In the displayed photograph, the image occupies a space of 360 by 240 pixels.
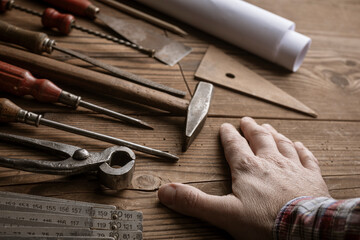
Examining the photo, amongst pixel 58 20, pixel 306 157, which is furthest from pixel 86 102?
pixel 306 157

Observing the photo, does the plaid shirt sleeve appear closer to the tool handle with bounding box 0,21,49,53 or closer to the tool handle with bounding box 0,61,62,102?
the tool handle with bounding box 0,61,62,102

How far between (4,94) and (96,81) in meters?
0.25

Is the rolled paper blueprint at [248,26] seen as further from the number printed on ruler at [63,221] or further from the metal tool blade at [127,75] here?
the number printed on ruler at [63,221]

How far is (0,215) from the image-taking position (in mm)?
645

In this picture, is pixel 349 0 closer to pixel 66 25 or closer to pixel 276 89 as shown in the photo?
pixel 276 89

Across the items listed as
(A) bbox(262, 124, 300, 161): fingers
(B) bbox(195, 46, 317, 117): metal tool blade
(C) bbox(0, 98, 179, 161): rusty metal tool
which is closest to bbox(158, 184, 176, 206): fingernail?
(C) bbox(0, 98, 179, 161): rusty metal tool

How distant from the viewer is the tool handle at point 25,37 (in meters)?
1.01

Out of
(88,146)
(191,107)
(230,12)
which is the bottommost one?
(88,146)

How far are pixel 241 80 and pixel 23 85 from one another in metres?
0.70

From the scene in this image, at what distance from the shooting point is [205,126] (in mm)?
1017

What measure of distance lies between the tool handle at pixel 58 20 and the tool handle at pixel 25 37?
149 millimetres

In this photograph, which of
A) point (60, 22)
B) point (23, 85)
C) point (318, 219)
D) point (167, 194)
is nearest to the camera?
point (318, 219)

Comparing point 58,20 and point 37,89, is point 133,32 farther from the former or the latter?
point 37,89

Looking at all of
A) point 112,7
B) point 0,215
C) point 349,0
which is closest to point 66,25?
point 112,7
